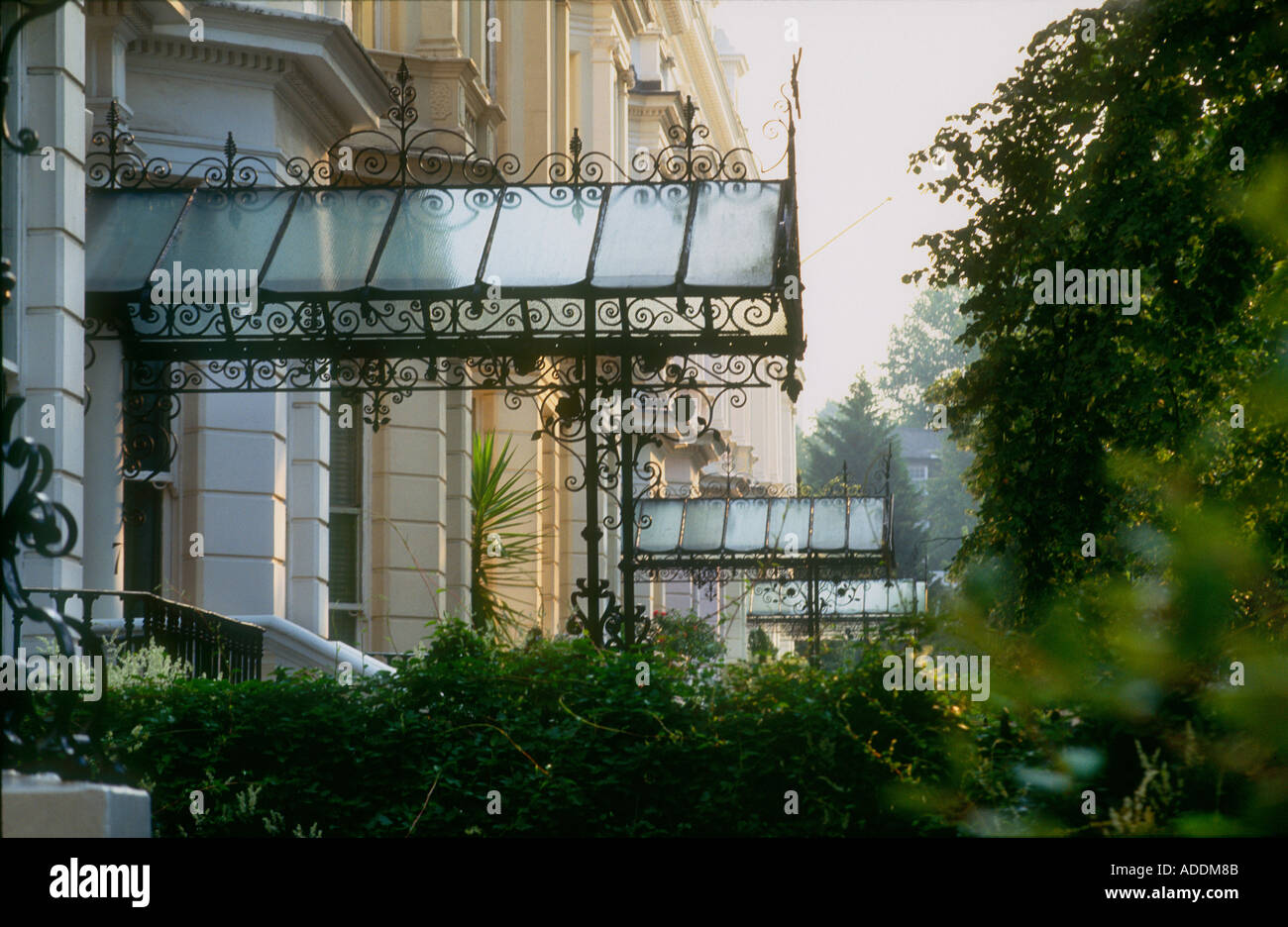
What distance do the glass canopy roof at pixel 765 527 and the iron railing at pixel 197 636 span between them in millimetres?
12656

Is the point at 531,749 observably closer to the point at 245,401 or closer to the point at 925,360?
the point at 245,401

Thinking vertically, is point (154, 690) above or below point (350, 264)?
below

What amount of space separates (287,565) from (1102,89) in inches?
337

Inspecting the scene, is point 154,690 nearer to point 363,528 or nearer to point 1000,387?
point 1000,387

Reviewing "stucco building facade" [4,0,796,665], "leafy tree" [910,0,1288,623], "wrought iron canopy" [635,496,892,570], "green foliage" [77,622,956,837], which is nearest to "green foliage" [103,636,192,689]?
"green foliage" [77,622,956,837]

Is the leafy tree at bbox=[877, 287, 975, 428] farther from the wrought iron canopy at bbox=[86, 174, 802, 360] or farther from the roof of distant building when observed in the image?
the wrought iron canopy at bbox=[86, 174, 802, 360]

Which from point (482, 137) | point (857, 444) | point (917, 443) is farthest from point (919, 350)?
point (482, 137)

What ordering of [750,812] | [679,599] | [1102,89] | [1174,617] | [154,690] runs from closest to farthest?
[1174,617] → [750,812] → [154,690] → [1102,89] → [679,599]

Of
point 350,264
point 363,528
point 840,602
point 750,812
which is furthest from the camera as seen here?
point 840,602

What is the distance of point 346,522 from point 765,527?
10.6 m

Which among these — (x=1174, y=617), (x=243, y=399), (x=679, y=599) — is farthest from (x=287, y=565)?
(x=679, y=599)

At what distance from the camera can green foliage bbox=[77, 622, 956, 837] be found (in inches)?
292

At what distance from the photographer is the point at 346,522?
17.8 m

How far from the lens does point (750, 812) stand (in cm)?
754
